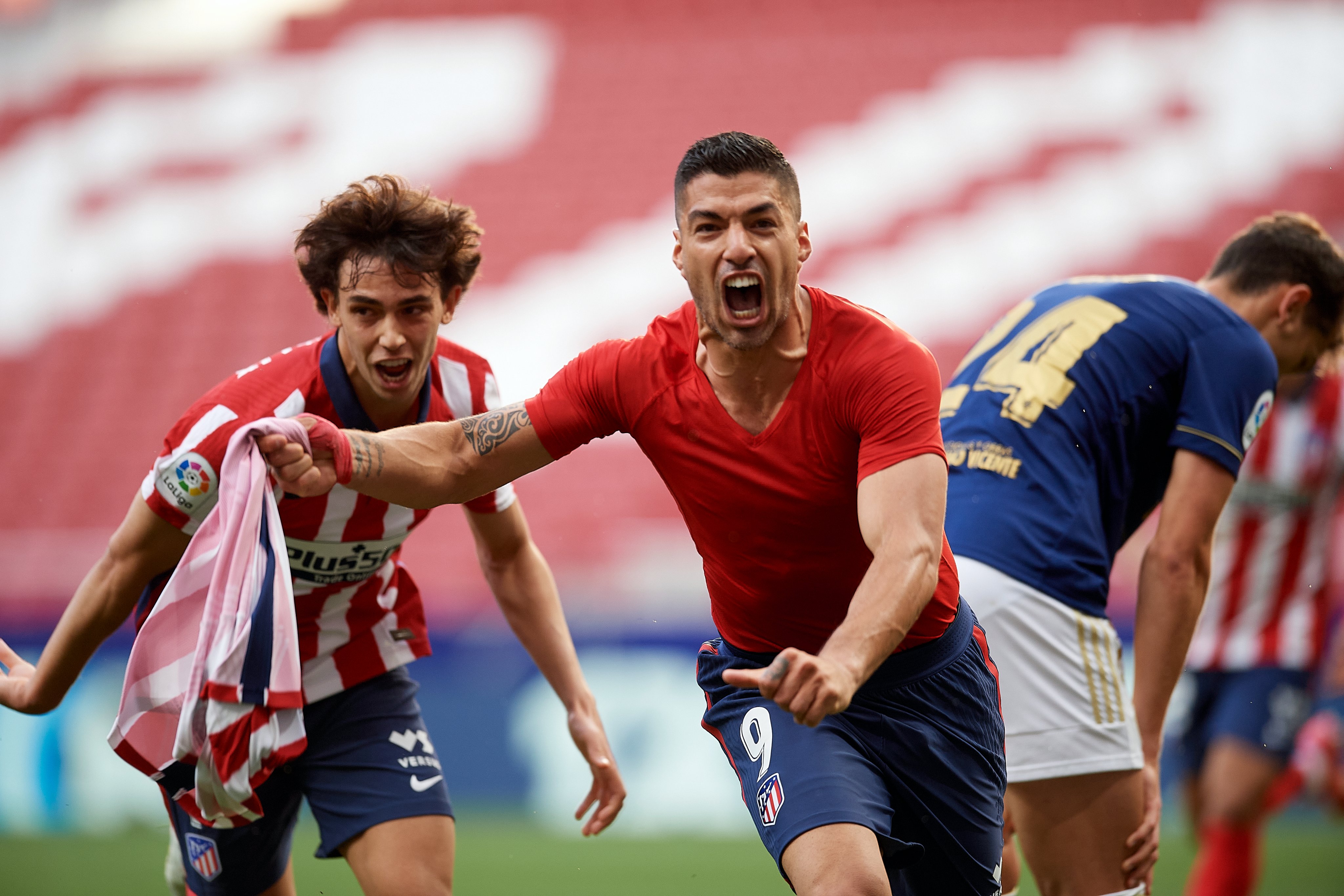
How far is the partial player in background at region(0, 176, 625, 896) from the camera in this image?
11.6ft

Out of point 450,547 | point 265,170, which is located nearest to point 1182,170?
point 450,547

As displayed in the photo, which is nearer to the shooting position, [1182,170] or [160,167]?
[1182,170]

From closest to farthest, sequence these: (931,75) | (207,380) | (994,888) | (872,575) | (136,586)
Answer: (872,575) → (994,888) → (136,586) → (207,380) → (931,75)

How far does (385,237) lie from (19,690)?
5.55 ft

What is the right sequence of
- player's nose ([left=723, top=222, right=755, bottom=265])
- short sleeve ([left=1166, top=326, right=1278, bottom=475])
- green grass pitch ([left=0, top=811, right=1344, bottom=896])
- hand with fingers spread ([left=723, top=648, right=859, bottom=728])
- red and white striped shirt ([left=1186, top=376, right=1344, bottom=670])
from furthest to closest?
green grass pitch ([left=0, top=811, right=1344, bottom=896])
red and white striped shirt ([left=1186, top=376, right=1344, bottom=670])
short sleeve ([left=1166, top=326, right=1278, bottom=475])
player's nose ([left=723, top=222, right=755, bottom=265])
hand with fingers spread ([left=723, top=648, right=859, bottom=728])

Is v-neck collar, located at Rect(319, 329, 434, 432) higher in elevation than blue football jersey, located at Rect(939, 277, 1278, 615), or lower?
higher

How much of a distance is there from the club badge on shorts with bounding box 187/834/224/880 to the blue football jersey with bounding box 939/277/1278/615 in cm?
231

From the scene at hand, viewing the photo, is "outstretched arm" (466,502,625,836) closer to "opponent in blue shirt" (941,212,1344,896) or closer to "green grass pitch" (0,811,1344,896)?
"opponent in blue shirt" (941,212,1344,896)

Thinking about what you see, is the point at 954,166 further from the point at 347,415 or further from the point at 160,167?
the point at 347,415

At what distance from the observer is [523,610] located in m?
4.12

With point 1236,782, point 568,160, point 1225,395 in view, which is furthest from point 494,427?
point 568,160

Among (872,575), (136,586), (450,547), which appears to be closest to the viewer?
(872,575)

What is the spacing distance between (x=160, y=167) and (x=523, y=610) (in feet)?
43.5

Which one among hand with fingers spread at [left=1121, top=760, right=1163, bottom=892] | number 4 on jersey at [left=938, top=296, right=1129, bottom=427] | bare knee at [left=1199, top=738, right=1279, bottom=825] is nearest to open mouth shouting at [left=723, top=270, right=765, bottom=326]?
number 4 on jersey at [left=938, top=296, right=1129, bottom=427]
